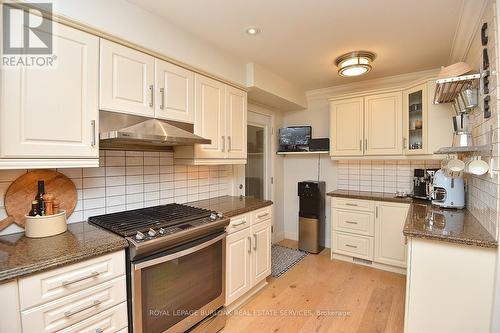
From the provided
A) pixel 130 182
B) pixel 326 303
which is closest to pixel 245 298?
pixel 326 303

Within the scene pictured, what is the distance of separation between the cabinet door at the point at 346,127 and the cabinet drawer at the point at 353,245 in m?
1.06

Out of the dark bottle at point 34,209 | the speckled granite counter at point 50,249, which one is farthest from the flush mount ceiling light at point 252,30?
the dark bottle at point 34,209

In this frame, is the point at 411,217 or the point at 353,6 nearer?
the point at 353,6

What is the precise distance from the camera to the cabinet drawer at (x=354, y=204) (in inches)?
118

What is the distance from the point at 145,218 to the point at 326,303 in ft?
5.90

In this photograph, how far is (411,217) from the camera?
1.94m

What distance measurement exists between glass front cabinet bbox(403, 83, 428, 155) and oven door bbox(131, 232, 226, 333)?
2288 millimetres

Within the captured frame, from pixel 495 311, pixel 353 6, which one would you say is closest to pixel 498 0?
pixel 353 6

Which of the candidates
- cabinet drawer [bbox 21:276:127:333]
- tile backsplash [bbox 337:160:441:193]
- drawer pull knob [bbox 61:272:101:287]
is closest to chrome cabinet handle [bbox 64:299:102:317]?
cabinet drawer [bbox 21:276:127:333]

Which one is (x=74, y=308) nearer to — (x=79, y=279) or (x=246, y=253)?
(x=79, y=279)

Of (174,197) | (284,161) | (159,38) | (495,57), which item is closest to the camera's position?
(495,57)

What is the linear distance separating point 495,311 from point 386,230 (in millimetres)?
1594

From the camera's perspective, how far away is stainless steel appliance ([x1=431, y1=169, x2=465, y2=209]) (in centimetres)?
216

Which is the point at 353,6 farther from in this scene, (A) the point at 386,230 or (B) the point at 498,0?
(A) the point at 386,230
